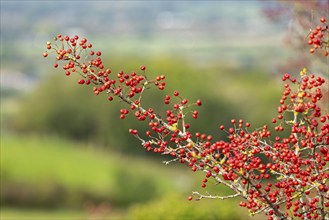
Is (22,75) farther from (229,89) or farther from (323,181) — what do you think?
(323,181)

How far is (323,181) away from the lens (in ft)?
25.1

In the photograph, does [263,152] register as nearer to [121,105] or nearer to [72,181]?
[72,181]

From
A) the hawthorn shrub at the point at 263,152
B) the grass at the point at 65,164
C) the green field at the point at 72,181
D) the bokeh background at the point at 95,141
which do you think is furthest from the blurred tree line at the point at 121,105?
the hawthorn shrub at the point at 263,152

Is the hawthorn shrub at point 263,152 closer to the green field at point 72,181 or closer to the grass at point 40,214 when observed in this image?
the green field at point 72,181

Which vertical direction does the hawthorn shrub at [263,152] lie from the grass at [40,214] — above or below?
below

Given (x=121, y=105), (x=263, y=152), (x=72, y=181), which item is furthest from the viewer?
(x=121, y=105)

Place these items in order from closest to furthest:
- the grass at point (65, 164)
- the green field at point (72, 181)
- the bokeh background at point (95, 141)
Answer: the green field at point (72, 181), the bokeh background at point (95, 141), the grass at point (65, 164)

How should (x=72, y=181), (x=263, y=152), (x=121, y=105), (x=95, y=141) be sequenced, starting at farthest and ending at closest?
1. (x=95, y=141)
2. (x=121, y=105)
3. (x=72, y=181)
4. (x=263, y=152)

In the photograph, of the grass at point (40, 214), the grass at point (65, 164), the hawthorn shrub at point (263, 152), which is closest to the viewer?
the hawthorn shrub at point (263, 152)

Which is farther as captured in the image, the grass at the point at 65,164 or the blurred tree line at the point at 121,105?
the blurred tree line at the point at 121,105

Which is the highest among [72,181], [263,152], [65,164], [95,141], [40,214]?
[95,141]

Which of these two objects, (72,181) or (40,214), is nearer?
(40,214)

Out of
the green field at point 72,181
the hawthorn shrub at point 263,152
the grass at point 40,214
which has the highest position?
the green field at point 72,181

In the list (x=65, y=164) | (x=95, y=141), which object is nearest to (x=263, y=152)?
(x=65, y=164)
